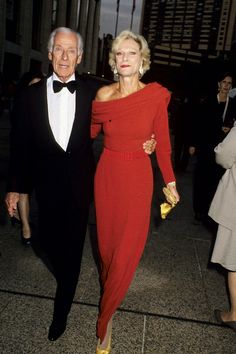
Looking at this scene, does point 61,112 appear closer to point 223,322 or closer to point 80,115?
point 80,115

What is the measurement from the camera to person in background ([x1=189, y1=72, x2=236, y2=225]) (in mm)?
5066

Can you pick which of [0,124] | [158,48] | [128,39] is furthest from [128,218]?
[158,48]

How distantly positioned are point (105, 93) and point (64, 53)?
0.40m

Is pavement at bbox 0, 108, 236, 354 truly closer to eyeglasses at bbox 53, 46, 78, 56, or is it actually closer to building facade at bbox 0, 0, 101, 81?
eyeglasses at bbox 53, 46, 78, 56

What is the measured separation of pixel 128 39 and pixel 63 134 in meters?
0.80

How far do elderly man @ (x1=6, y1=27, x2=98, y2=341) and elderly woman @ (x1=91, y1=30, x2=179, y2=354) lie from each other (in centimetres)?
14

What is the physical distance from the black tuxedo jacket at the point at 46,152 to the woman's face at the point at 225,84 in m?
3.02

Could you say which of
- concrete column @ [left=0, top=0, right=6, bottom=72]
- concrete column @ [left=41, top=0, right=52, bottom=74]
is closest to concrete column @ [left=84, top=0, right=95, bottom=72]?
concrete column @ [left=41, top=0, right=52, bottom=74]

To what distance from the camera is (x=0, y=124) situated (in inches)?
579

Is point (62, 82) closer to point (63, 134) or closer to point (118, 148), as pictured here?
point (63, 134)

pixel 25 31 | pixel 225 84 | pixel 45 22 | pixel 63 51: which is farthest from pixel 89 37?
pixel 63 51

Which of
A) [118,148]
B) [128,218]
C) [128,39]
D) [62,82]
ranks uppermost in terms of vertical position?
[128,39]

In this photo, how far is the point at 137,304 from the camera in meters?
3.07

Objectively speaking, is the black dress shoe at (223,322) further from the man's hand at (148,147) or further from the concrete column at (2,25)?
the concrete column at (2,25)
